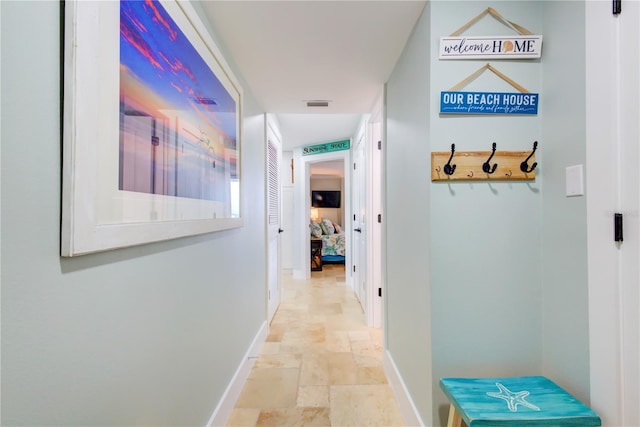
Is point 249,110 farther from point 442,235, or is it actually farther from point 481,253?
point 481,253

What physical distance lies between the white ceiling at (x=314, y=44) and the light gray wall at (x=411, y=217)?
0.13 m

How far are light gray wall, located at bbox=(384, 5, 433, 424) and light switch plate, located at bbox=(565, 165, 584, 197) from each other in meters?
0.49

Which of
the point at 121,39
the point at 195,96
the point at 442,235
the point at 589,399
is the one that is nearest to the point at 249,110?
the point at 195,96

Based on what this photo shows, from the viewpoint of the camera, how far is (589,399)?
3.22 ft

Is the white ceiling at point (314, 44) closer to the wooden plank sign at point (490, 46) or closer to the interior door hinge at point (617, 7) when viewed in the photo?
the wooden plank sign at point (490, 46)

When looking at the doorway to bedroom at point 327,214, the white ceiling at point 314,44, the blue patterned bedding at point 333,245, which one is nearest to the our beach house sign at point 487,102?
the white ceiling at point 314,44

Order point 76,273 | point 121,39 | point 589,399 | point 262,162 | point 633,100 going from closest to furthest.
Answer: point 76,273
point 121,39
point 633,100
point 589,399
point 262,162

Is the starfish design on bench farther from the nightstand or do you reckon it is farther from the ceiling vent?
the nightstand

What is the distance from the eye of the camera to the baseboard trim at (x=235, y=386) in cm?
144

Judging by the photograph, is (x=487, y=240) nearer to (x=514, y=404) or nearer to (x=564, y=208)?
(x=564, y=208)

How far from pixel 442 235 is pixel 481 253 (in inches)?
7.3

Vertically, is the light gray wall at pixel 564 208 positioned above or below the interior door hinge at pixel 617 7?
below

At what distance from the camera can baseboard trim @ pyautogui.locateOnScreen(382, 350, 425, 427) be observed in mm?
1406

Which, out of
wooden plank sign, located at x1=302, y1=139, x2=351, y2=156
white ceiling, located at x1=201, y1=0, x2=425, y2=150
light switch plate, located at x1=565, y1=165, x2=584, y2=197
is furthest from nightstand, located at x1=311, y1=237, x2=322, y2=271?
light switch plate, located at x1=565, y1=165, x2=584, y2=197
